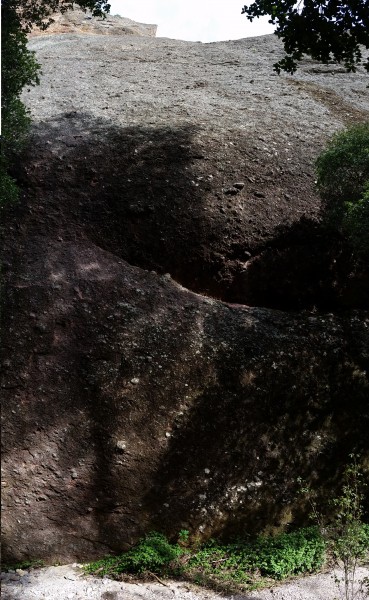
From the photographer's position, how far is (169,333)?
845cm

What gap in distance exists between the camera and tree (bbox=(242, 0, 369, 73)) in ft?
29.5

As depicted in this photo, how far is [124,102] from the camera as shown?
1280 cm

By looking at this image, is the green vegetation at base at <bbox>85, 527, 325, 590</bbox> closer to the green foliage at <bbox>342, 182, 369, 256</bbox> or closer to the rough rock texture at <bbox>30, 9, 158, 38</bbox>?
the green foliage at <bbox>342, 182, 369, 256</bbox>

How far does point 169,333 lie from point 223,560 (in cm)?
288

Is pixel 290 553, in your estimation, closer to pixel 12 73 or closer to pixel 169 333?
pixel 169 333

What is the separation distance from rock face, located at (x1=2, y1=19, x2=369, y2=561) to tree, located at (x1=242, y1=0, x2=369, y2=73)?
2263 mm

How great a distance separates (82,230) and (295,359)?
12.4 feet

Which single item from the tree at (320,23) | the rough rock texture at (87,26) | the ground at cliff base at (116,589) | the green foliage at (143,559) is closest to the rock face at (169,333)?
the green foliage at (143,559)

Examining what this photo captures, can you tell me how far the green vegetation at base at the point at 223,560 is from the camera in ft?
22.7

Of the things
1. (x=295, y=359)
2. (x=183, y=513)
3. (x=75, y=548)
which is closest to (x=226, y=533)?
(x=183, y=513)

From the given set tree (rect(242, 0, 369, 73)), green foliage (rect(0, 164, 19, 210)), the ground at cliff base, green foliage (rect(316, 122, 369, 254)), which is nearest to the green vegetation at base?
the ground at cliff base

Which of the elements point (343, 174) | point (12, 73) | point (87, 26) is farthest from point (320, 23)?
point (87, 26)

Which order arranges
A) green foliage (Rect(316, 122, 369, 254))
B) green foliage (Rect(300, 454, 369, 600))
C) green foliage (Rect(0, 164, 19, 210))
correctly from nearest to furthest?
green foliage (Rect(300, 454, 369, 600)), green foliage (Rect(0, 164, 19, 210)), green foliage (Rect(316, 122, 369, 254))

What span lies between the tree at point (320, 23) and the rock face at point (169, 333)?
2.26 meters
